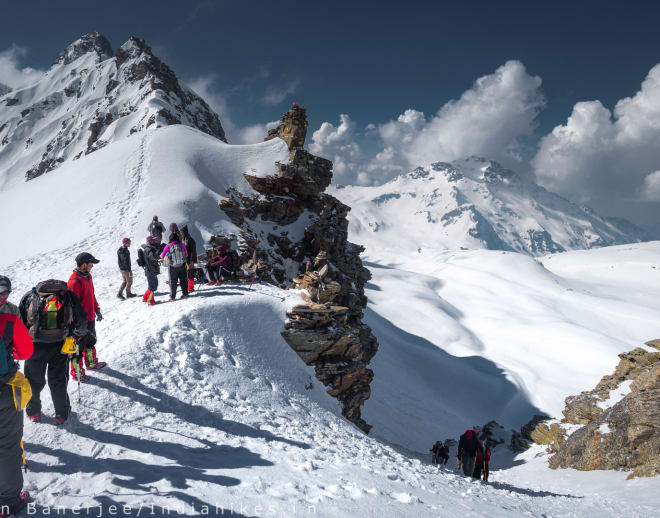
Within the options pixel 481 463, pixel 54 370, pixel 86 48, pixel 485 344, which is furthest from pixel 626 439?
pixel 86 48

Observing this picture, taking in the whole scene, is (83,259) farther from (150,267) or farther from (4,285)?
(150,267)

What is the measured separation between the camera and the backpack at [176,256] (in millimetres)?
11281

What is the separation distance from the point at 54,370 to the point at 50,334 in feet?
2.25

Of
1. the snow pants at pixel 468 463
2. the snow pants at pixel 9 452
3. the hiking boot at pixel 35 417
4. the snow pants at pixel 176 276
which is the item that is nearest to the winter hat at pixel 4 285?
the snow pants at pixel 9 452

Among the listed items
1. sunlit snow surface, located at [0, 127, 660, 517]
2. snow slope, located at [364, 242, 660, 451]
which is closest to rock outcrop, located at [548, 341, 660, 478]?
sunlit snow surface, located at [0, 127, 660, 517]

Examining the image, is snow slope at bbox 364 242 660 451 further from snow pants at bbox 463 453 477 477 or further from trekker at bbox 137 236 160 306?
trekker at bbox 137 236 160 306

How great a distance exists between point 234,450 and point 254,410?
6.12 feet

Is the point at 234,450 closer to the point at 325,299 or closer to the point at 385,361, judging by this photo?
the point at 325,299

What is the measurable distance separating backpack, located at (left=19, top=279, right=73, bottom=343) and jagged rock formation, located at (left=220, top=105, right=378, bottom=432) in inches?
295

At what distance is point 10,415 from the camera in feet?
12.6

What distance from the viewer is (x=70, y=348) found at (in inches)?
220

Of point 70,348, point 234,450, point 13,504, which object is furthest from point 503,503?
point 70,348

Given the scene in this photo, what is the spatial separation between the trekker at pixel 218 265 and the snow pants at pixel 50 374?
28.4 feet

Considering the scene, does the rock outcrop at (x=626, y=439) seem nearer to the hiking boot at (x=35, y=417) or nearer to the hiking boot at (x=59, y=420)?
the hiking boot at (x=59, y=420)
